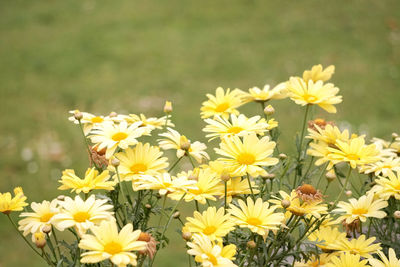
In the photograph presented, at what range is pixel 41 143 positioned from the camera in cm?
440

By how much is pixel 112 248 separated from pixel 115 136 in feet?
1.14

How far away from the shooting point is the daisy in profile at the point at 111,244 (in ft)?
2.97

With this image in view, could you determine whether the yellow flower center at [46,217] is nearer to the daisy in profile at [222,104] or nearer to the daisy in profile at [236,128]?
the daisy in profile at [236,128]

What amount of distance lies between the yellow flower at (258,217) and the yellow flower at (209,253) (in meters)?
0.08

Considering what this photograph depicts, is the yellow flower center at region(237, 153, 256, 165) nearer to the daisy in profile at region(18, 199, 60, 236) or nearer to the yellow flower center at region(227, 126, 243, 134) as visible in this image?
the yellow flower center at region(227, 126, 243, 134)

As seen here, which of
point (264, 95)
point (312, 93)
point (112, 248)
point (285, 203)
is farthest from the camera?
point (264, 95)

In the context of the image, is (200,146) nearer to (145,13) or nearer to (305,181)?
(305,181)

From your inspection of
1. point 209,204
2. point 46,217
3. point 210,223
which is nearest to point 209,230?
point 210,223

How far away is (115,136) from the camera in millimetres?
1212

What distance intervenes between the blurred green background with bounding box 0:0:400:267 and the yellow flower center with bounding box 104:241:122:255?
7.78ft

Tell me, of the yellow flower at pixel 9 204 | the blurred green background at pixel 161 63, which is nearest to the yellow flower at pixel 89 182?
the yellow flower at pixel 9 204

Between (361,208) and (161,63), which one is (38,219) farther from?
(161,63)

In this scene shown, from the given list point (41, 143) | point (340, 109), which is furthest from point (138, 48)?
point (340, 109)

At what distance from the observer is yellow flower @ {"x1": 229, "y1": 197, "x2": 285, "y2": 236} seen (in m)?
1.08
